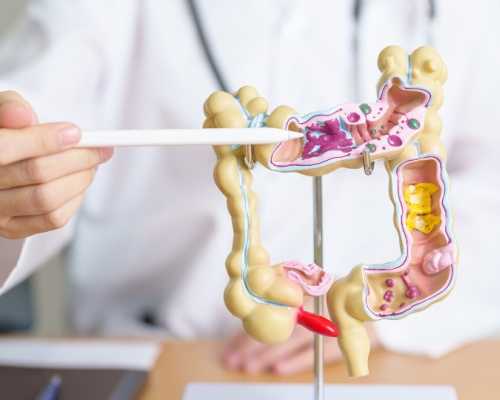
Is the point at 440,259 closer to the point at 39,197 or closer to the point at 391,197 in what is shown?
the point at 391,197

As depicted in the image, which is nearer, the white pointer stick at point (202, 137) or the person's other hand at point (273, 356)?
the white pointer stick at point (202, 137)

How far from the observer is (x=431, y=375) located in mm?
558

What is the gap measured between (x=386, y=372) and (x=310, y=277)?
0.23 meters

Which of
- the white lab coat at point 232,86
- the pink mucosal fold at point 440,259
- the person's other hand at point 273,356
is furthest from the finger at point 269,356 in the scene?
the pink mucosal fold at point 440,259

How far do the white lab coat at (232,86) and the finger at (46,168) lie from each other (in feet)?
0.75

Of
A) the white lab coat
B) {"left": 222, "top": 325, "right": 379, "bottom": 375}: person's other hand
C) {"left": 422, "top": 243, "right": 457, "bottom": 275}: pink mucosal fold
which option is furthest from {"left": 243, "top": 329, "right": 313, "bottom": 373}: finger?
{"left": 422, "top": 243, "right": 457, "bottom": 275}: pink mucosal fold

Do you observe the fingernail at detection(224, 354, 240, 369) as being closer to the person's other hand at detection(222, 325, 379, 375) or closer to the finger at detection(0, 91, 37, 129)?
the person's other hand at detection(222, 325, 379, 375)

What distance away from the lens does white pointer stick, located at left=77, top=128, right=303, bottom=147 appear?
35 centimetres

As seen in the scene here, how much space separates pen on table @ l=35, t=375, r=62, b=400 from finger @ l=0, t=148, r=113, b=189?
160 millimetres

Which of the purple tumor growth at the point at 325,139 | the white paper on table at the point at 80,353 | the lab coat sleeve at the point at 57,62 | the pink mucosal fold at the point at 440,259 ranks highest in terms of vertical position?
the lab coat sleeve at the point at 57,62

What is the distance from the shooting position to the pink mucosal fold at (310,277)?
14.5 inches

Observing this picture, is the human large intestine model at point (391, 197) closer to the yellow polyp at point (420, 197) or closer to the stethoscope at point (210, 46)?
the yellow polyp at point (420, 197)

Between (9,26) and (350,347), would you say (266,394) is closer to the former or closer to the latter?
(350,347)

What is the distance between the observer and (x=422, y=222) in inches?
14.5
